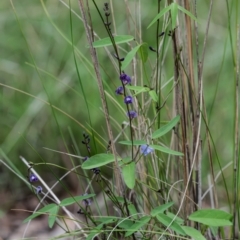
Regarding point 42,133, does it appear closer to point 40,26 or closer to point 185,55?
point 40,26

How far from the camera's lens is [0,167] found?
7.53 ft

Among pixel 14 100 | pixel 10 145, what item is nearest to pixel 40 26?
pixel 14 100

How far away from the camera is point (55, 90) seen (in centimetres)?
224

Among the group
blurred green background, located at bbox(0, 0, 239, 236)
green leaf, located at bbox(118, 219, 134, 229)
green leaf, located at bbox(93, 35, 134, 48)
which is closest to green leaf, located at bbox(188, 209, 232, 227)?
green leaf, located at bbox(118, 219, 134, 229)

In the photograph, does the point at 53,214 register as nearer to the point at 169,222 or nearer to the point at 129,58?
the point at 169,222

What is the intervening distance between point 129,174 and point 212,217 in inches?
8.1

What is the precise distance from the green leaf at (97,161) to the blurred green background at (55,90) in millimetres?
924

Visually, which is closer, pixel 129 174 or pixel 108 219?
pixel 129 174

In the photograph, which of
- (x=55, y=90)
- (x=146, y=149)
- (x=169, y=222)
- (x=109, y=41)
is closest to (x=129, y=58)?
(x=109, y=41)

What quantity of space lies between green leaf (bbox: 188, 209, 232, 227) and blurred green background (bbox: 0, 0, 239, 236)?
92 centimetres

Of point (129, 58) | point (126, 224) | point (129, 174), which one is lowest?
point (126, 224)

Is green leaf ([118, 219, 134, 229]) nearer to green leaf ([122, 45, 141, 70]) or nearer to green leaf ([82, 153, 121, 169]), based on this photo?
green leaf ([82, 153, 121, 169])

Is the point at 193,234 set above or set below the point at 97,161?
below

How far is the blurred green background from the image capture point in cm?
220
